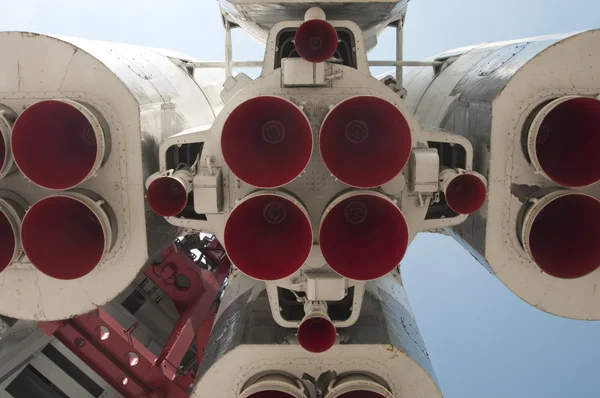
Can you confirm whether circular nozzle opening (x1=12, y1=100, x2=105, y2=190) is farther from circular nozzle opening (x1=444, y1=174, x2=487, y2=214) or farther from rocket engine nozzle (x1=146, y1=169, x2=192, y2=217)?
circular nozzle opening (x1=444, y1=174, x2=487, y2=214)

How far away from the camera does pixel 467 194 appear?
425 centimetres

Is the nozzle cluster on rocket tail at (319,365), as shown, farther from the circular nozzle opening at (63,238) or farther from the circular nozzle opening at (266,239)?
the circular nozzle opening at (63,238)

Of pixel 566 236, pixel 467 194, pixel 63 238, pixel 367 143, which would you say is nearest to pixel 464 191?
pixel 467 194

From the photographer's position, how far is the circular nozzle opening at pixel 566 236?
4340 mm

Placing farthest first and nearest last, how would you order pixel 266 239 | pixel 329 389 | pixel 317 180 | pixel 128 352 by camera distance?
pixel 128 352 < pixel 329 389 < pixel 317 180 < pixel 266 239

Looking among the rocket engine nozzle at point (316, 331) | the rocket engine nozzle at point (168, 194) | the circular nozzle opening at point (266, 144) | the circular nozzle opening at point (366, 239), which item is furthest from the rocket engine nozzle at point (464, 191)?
the rocket engine nozzle at point (168, 194)

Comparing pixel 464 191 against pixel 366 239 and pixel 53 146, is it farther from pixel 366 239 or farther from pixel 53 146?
pixel 53 146

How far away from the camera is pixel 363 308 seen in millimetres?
5383

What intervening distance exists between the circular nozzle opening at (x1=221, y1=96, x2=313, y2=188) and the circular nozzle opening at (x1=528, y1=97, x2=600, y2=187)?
7.47 ft

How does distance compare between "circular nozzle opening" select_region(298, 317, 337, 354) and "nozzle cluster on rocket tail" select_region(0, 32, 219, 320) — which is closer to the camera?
"circular nozzle opening" select_region(298, 317, 337, 354)

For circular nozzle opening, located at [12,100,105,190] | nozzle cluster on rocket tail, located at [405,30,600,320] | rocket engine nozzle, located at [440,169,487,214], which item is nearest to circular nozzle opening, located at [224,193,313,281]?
rocket engine nozzle, located at [440,169,487,214]

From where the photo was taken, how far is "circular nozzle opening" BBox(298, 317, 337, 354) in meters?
4.29

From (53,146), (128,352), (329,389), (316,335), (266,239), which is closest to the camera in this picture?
(266,239)

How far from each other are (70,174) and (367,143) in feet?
9.45
